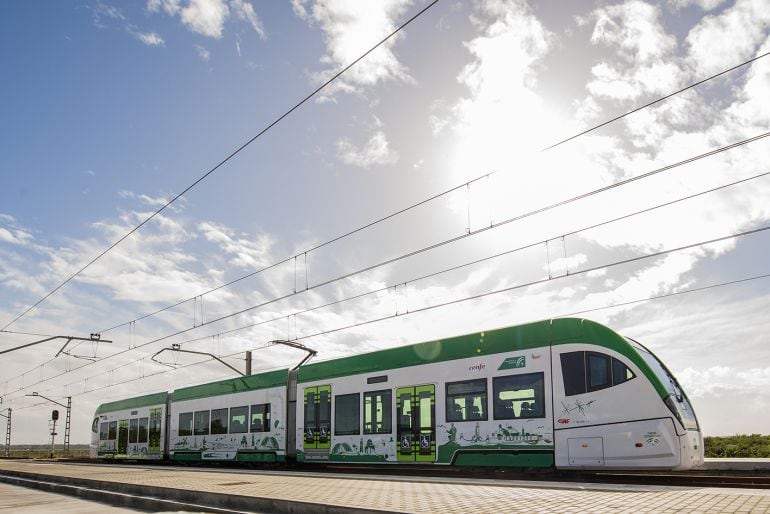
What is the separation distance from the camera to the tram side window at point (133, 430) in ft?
108

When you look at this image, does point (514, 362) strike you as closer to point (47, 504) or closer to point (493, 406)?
point (493, 406)

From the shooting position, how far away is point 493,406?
15.0 metres

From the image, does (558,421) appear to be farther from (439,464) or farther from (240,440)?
(240,440)

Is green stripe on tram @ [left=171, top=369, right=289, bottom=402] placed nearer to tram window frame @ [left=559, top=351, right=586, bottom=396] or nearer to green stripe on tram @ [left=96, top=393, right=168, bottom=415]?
green stripe on tram @ [left=96, top=393, right=168, bottom=415]

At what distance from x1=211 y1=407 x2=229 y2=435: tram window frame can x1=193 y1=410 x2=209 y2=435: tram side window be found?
558 millimetres

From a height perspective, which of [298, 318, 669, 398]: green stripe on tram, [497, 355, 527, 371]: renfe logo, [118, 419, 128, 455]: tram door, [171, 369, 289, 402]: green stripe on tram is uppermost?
[298, 318, 669, 398]: green stripe on tram

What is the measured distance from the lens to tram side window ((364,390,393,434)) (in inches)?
695

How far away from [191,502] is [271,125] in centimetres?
874

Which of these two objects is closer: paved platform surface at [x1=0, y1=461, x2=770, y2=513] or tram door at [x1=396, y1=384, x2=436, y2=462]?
paved platform surface at [x1=0, y1=461, x2=770, y2=513]

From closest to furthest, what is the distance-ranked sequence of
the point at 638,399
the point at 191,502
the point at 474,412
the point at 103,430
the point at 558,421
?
the point at 191,502, the point at 638,399, the point at 558,421, the point at 474,412, the point at 103,430

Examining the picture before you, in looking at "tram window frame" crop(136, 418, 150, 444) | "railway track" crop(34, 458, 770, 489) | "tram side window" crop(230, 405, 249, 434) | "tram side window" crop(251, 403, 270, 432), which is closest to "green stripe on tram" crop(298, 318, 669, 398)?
"railway track" crop(34, 458, 770, 489)

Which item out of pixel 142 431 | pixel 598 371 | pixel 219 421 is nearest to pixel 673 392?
pixel 598 371

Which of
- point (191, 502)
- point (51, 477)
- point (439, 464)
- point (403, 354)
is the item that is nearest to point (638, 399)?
point (439, 464)

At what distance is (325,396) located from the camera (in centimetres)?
2016
